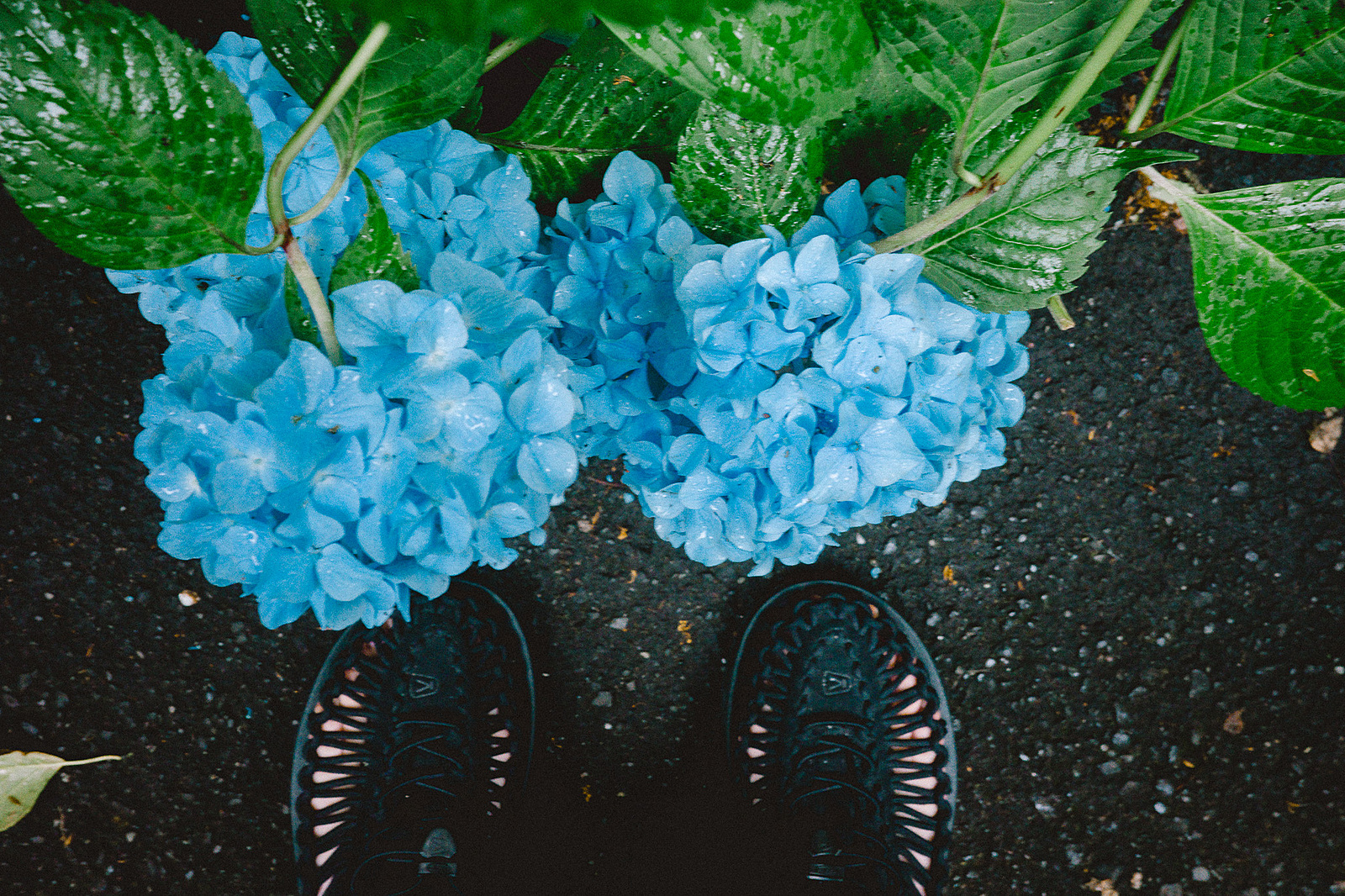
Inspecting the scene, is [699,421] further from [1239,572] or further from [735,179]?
[1239,572]

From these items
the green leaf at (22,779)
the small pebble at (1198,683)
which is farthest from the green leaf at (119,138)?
the small pebble at (1198,683)

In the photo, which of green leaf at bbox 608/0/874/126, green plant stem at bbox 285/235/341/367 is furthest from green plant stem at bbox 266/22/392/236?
green leaf at bbox 608/0/874/126

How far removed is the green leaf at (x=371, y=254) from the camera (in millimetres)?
493

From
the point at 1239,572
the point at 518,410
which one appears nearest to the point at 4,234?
the point at 518,410

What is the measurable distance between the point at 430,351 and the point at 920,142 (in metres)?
0.47

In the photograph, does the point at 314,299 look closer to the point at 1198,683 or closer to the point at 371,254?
the point at 371,254

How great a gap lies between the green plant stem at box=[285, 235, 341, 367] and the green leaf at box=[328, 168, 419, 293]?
0.02 metres

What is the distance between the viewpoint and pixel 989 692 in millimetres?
1192

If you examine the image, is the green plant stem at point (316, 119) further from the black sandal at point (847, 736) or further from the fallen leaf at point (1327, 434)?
the fallen leaf at point (1327, 434)

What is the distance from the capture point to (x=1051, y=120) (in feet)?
1.57

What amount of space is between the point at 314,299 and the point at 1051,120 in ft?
1.56

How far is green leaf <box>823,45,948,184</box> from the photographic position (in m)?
0.64

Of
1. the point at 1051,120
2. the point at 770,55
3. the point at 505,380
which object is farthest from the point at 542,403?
the point at 1051,120

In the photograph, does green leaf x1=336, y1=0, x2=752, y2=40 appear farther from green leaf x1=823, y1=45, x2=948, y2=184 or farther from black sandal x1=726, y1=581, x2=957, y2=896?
black sandal x1=726, y1=581, x2=957, y2=896
